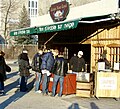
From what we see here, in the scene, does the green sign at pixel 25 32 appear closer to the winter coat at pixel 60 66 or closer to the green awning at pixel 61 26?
the green awning at pixel 61 26

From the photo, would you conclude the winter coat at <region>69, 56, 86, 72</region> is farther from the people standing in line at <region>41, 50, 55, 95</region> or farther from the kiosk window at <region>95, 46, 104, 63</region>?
the kiosk window at <region>95, 46, 104, 63</region>

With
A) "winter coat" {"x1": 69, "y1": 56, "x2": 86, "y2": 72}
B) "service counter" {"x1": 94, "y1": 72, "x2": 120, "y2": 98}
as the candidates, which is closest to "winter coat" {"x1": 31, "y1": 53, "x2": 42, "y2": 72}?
"winter coat" {"x1": 69, "y1": 56, "x2": 86, "y2": 72}

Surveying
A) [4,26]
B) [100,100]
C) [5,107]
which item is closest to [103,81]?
[100,100]

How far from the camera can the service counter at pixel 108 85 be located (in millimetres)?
11984

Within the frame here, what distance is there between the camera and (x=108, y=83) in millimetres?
11969

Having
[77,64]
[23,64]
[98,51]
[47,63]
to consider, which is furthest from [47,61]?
[98,51]

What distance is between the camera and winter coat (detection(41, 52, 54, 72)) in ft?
40.4

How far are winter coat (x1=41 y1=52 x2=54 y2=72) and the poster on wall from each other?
1.92 metres

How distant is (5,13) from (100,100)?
53.1 m

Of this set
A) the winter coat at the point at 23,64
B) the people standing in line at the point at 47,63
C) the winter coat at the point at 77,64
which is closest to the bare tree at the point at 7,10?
the winter coat at the point at 23,64

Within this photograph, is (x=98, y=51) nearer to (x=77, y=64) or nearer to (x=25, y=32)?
(x=77, y=64)

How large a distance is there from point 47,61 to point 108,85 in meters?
2.40

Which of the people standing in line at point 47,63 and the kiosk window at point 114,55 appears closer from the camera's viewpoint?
the people standing in line at point 47,63

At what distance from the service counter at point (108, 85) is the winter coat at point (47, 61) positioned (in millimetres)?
1765
